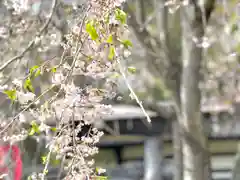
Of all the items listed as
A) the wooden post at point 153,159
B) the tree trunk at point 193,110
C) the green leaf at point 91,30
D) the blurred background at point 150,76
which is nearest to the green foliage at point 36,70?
the blurred background at point 150,76

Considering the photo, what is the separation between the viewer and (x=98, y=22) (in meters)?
1.38

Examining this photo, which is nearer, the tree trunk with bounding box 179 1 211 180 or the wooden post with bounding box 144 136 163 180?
the tree trunk with bounding box 179 1 211 180

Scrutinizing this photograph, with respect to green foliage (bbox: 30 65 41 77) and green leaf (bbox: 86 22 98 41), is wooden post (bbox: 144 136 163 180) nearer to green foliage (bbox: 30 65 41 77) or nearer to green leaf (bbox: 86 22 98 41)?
green foliage (bbox: 30 65 41 77)

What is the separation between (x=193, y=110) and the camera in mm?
2910

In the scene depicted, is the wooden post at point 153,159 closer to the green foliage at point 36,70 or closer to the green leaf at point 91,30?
the green foliage at point 36,70

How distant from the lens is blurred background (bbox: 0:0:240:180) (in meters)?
2.63

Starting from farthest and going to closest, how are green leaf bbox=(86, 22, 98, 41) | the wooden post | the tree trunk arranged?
1. the wooden post
2. the tree trunk
3. green leaf bbox=(86, 22, 98, 41)

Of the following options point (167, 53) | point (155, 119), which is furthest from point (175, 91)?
point (155, 119)

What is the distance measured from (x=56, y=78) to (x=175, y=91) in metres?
2.00

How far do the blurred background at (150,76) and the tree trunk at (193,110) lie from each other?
0.08 m

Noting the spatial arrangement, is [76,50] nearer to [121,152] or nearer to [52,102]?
[52,102]

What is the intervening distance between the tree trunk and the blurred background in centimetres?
8

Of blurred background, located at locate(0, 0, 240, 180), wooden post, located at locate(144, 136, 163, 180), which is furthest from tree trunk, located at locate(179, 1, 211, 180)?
wooden post, located at locate(144, 136, 163, 180)

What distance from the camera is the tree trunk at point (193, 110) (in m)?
2.92
